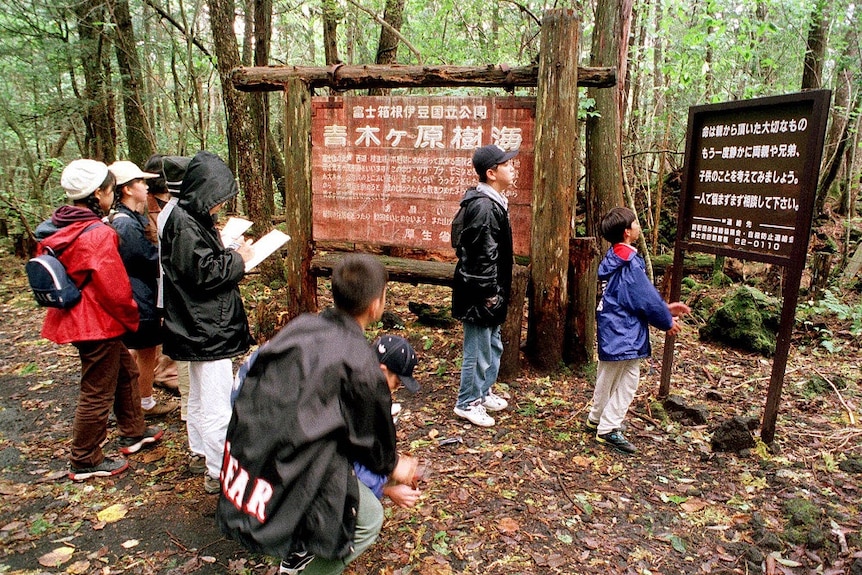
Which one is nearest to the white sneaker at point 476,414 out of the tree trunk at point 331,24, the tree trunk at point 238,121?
the tree trunk at point 238,121

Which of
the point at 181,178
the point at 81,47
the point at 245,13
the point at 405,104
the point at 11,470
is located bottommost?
the point at 11,470

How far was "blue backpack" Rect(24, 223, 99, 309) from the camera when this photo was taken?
3492 millimetres

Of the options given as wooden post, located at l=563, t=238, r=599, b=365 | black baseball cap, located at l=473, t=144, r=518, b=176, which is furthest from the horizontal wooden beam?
wooden post, located at l=563, t=238, r=599, b=365

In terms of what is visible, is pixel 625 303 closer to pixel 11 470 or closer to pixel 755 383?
pixel 755 383

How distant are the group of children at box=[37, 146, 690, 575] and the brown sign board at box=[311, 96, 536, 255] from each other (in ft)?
3.19

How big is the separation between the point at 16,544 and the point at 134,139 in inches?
393

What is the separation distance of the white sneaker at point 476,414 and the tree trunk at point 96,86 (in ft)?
33.8

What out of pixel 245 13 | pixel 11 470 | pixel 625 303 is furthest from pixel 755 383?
pixel 245 13

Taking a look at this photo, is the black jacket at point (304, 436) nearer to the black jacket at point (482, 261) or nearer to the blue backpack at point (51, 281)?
the blue backpack at point (51, 281)

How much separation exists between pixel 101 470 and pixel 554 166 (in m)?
4.57

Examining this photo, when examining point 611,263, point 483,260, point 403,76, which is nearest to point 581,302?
point 611,263

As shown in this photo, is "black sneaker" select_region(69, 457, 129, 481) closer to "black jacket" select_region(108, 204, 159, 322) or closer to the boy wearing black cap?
"black jacket" select_region(108, 204, 159, 322)

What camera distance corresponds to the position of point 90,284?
370 cm

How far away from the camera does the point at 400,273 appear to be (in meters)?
5.74
